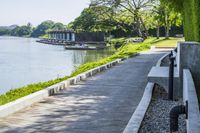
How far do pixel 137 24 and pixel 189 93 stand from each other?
65.5 metres

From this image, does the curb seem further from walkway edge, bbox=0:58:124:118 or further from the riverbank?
the riverbank

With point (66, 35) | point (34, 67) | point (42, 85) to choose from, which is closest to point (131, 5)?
point (34, 67)

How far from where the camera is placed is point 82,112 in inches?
366

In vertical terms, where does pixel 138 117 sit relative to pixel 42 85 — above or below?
above

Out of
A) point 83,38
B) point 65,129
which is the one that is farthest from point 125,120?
point 83,38

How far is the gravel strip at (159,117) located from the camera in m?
7.45

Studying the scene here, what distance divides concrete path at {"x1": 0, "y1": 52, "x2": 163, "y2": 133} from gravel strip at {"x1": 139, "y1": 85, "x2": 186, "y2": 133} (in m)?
0.45

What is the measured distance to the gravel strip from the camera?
7.45m

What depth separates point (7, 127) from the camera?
25.1ft

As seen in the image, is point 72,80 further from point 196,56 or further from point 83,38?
point 83,38

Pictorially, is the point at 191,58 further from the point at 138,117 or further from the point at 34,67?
the point at 34,67

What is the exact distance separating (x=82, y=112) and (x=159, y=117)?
72.5 inches

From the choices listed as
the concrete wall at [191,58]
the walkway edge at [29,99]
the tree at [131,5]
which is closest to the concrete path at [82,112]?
the walkway edge at [29,99]

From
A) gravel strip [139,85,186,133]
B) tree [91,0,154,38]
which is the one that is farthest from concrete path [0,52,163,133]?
tree [91,0,154,38]
